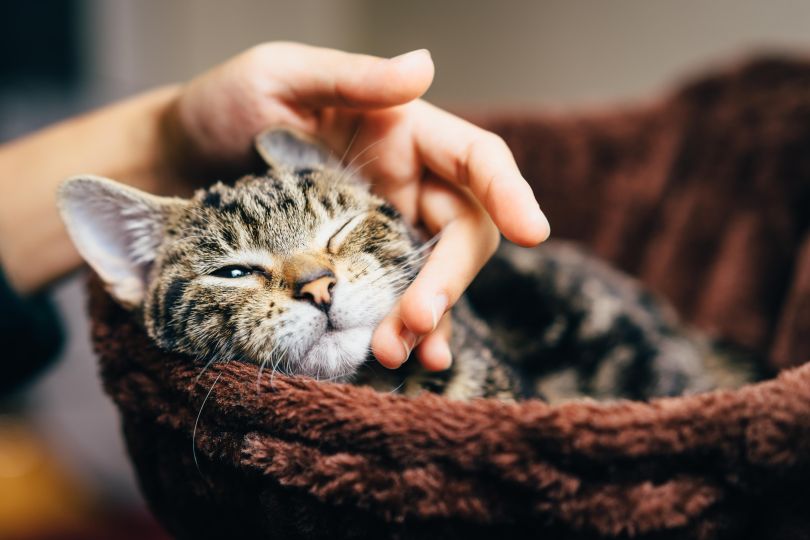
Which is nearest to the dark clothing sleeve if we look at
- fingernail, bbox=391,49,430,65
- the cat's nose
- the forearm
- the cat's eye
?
the forearm

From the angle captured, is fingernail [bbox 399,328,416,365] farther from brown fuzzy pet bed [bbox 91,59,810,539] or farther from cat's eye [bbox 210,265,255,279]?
cat's eye [bbox 210,265,255,279]

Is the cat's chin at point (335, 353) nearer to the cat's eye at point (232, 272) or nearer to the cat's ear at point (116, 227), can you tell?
the cat's eye at point (232, 272)

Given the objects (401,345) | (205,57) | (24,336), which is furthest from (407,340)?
(205,57)

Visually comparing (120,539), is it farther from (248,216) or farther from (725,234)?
(725,234)

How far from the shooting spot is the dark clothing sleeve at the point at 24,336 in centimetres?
87

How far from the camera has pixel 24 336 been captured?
902 millimetres

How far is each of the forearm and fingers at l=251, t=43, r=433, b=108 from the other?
26 centimetres

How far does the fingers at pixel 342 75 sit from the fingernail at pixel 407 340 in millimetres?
234

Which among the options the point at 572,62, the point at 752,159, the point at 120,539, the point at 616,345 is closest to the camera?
the point at 616,345

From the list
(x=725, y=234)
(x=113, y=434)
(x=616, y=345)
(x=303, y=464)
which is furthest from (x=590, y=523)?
(x=113, y=434)

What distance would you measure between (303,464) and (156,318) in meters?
0.25

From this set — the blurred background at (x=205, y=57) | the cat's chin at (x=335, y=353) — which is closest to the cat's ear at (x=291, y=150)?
the cat's chin at (x=335, y=353)

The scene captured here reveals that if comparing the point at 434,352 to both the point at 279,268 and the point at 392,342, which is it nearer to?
the point at 392,342

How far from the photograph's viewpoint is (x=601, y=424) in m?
0.50
